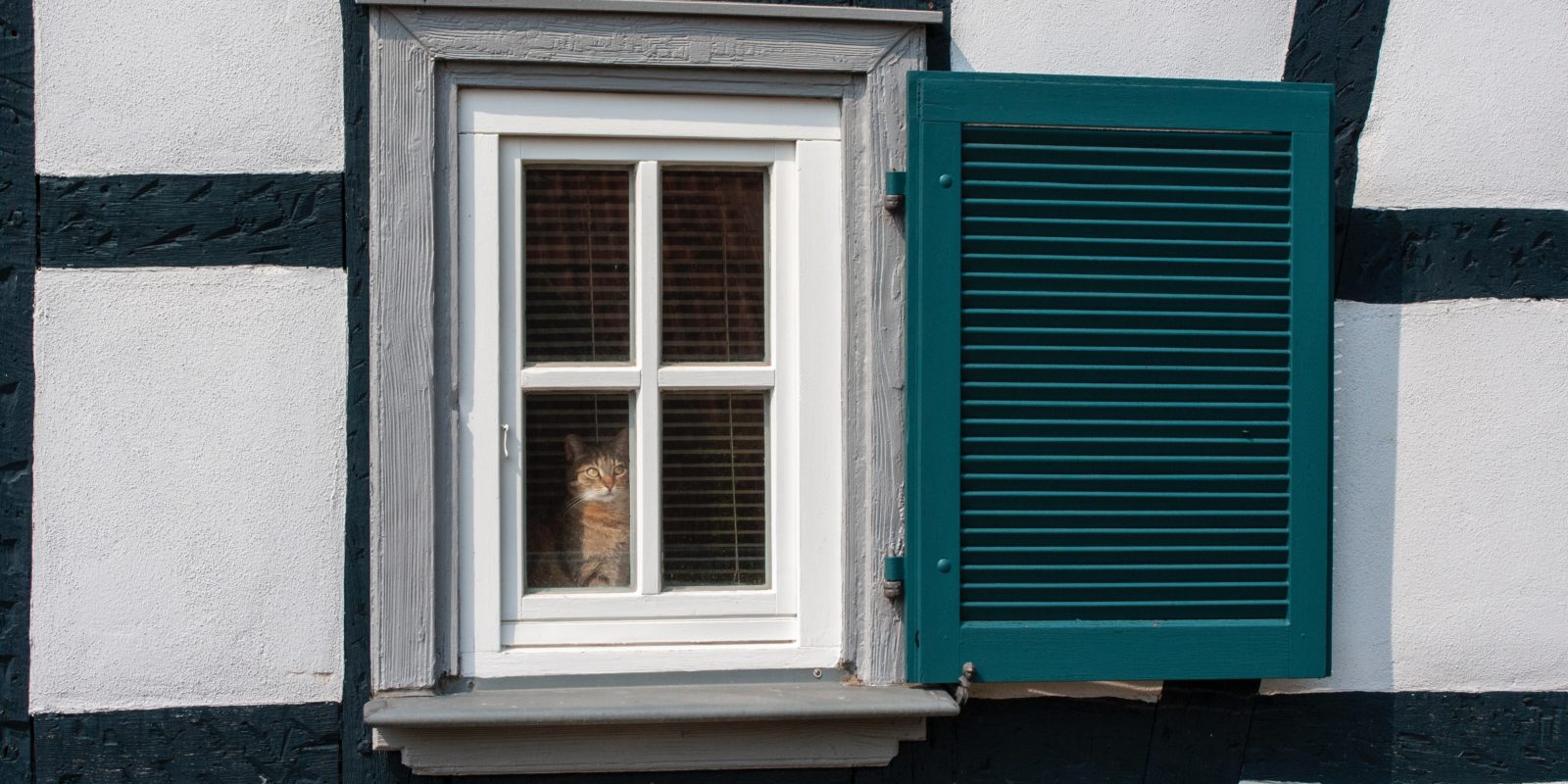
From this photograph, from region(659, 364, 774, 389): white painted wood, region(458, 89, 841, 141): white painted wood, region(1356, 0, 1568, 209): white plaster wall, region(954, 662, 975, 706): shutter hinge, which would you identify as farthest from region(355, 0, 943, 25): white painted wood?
region(954, 662, 975, 706): shutter hinge

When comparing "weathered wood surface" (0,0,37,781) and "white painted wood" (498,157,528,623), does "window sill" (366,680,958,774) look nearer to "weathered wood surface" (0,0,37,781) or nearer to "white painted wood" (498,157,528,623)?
"white painted wood" (498,157,528,623)

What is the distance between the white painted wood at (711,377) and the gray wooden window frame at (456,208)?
18 cm

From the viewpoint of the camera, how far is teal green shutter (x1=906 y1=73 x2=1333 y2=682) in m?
2.28

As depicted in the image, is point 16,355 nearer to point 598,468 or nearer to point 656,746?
point 598,468

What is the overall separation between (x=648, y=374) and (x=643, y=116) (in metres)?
0.50

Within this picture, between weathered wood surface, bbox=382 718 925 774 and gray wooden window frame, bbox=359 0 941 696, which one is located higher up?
gray wooden window frame, bbox=359 0 941 696

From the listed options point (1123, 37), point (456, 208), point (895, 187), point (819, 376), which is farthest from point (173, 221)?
point (1123, 37)

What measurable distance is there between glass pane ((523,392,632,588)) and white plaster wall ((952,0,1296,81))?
1000mm

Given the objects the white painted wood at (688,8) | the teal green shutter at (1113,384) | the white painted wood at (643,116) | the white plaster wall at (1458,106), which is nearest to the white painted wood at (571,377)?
the white painted wood at (643,116)

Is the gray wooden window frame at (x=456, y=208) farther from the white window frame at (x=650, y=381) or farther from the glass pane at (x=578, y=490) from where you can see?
the glass pane at (x=578, y=490)

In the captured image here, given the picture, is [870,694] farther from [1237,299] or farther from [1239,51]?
[1239,51]

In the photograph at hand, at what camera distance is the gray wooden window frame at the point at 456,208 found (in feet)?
7.47

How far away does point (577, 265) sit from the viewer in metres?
2.40

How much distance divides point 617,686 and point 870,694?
19.4 inches
